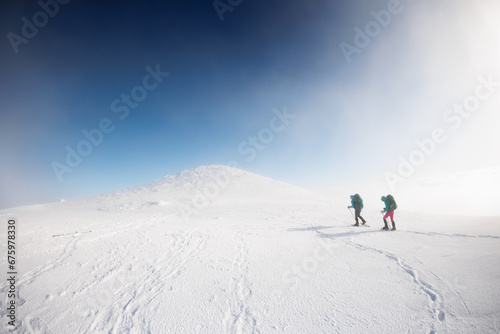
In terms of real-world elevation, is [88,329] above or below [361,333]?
below

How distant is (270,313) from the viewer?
3.83 m

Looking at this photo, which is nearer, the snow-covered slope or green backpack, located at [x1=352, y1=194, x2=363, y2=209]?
the snow-covered slope

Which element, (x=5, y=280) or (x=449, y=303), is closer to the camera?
(x=449, y=303)

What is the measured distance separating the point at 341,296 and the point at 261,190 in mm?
32358

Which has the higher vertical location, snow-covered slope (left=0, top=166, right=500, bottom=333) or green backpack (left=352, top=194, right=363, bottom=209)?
green backpack (left=352, top=194, right=363, bottom=209)

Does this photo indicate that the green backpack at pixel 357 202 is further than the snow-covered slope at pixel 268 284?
Yes

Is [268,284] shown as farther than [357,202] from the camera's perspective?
No

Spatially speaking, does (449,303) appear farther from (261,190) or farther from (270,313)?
(261,190)

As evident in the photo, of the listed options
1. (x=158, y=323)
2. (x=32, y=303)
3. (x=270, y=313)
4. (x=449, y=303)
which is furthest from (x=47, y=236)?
(x=449, y=303)

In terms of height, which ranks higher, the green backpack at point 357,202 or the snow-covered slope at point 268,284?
the green backpack at point 357,202

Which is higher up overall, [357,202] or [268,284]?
[357,202]

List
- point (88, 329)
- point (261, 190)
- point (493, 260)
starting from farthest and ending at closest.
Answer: point (261, 190) < point (493, 260) < point (88, 329)

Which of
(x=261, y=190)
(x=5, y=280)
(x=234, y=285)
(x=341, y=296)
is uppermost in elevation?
(x=261, y=190)

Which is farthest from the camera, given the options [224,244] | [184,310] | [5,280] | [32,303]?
[224,244]
